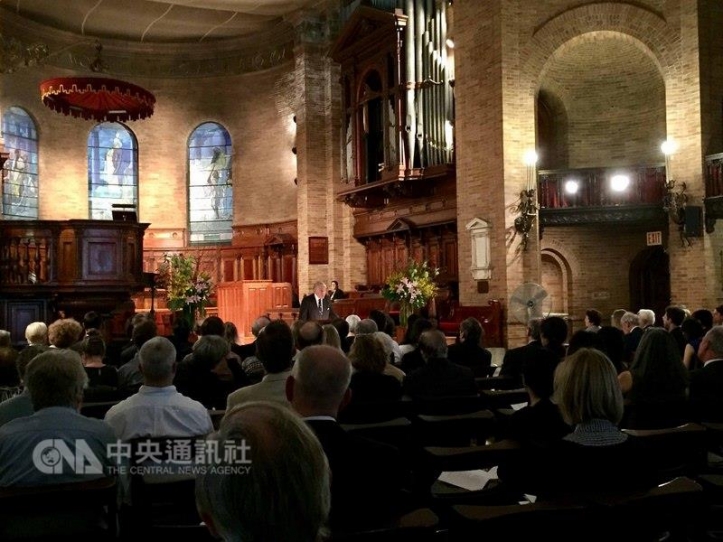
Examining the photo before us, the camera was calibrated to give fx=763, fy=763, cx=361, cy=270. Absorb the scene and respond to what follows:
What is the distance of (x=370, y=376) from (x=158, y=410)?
1.69m

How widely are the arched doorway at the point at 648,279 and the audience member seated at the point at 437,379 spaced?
14.2 metres

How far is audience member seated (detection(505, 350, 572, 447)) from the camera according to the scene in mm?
3770

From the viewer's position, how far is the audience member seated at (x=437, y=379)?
5777 mm

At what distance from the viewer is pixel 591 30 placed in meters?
16.5

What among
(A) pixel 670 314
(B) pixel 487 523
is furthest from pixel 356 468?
(A) pixel 670 314

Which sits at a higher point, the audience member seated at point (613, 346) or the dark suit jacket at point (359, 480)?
the audience member seated at point (613, 346)

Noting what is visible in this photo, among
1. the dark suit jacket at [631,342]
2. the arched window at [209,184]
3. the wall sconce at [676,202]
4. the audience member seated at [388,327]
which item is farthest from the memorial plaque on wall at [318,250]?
the dark suit jacket at [631,342]

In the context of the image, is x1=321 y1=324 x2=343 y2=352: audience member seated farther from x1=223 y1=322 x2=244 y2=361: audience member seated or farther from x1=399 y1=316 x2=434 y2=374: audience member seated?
x1=223 y1=322 x2=244 y2=361: audience member seated

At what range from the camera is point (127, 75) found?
82.6ft

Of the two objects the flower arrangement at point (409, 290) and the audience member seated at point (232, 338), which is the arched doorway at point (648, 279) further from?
the audience member seated at point (232, 338)

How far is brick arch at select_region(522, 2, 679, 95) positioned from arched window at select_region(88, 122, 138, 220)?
1438 centimetres

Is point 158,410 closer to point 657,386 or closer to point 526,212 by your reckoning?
point 657,386

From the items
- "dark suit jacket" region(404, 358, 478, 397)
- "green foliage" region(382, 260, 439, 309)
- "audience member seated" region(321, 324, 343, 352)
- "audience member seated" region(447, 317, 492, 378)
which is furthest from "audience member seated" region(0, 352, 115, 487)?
"green foliage" region(382, 260, 439, 309)

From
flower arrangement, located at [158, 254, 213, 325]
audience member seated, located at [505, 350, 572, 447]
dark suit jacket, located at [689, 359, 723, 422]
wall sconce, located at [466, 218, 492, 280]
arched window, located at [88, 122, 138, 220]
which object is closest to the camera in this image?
audience member seated, located at [505, 350, 572, 447]
